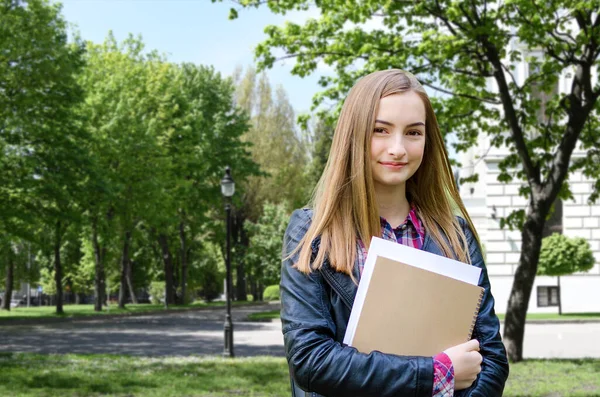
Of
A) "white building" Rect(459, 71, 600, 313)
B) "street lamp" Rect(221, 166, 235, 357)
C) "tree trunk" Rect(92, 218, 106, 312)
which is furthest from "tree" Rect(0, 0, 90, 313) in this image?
"white building" Rect(459, 71, 600, 313)

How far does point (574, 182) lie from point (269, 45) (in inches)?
784

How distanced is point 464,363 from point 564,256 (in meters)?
27.9

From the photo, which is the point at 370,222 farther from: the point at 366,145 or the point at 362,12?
the point at 362,12

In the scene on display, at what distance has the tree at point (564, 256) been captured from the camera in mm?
28219

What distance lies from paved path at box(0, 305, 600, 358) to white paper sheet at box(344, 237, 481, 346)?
1580 cm

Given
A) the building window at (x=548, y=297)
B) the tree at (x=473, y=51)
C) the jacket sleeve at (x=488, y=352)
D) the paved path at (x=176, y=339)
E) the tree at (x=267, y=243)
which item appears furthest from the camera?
the tree at (x=267, y=243)

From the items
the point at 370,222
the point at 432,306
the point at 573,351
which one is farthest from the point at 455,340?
the point at 573,351

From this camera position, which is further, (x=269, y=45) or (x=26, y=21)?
(x=26, y=21)

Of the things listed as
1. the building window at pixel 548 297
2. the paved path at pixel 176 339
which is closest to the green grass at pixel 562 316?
the paved path at pixel 176 339

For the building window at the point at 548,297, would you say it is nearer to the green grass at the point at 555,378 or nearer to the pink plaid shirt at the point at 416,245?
the green grass at the point at 555,378

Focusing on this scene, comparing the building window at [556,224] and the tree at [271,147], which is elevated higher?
the tree at [271,147]

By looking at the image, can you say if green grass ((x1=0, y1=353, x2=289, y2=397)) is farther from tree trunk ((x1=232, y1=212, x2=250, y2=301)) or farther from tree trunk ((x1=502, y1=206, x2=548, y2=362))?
tree trunk ((x1=232, y1=212, x2=250, y2=301))

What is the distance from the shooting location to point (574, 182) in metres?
29.6

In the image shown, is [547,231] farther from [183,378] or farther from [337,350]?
[337,350]
